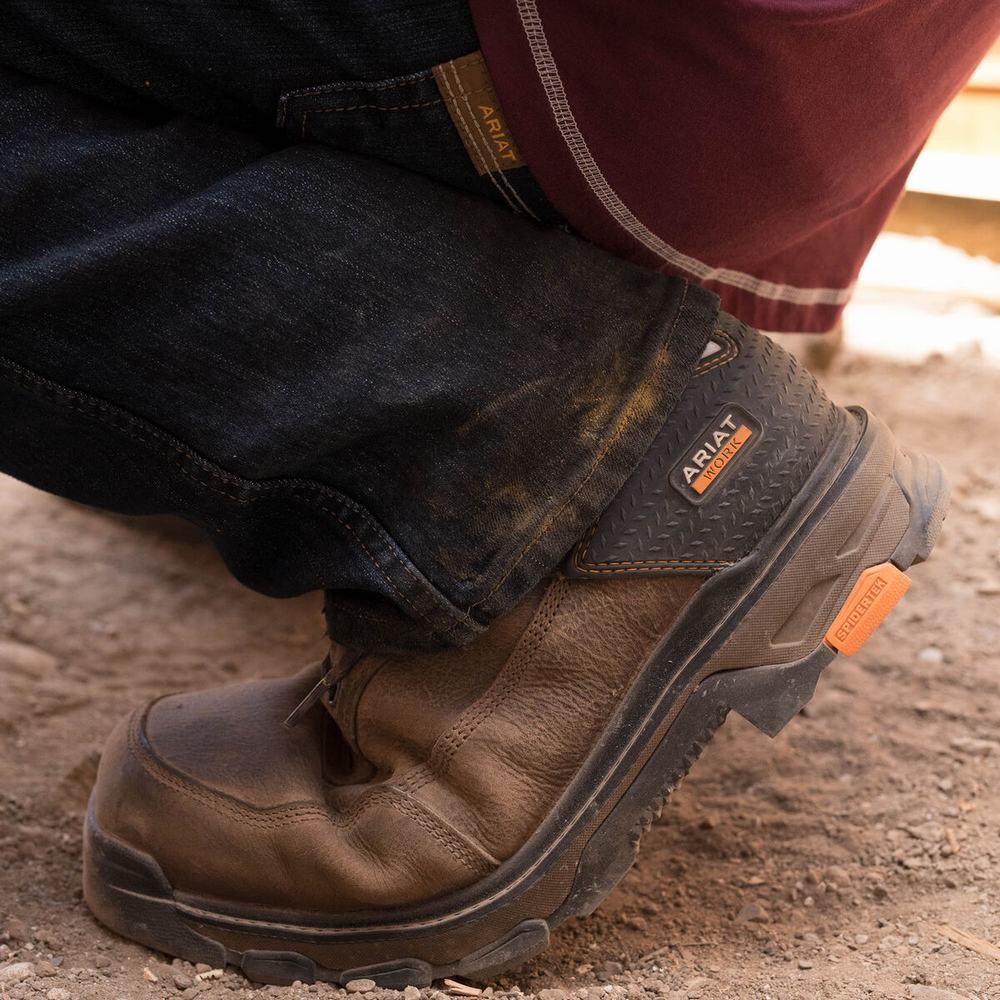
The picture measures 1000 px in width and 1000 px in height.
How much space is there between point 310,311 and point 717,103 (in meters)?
0.31

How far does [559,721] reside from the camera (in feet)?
2.92

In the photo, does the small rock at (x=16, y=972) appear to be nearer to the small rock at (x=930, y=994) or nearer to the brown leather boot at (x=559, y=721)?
the brown leather boot at (x=559, y=721)

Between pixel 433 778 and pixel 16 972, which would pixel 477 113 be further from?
pixel 16 972

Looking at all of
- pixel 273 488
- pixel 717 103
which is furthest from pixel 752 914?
pixel 717 103

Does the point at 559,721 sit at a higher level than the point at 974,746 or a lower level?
higher

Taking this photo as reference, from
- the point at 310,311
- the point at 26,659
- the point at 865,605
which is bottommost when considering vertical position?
the point at 26,659

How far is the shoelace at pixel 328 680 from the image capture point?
93 centimetres

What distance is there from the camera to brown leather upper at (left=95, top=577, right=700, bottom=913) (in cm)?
88

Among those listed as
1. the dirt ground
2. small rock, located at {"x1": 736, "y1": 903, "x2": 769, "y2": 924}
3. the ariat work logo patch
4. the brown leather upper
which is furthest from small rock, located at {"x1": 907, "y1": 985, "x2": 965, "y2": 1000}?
the ariat work logo patch

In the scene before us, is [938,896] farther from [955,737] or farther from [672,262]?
[672,262]

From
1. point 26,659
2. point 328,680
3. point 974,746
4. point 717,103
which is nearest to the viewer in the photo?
point 717,103

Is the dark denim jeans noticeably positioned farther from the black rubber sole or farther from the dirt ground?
the dirt ground

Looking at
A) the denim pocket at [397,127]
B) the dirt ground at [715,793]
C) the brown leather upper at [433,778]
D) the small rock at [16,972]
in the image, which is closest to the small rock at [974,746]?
the dirt ground at [715,793]

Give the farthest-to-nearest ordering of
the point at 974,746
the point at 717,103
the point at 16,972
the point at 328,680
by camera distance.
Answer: the point at 974,746, the point at 328,680, the point at 16,972, the point at 717,103
